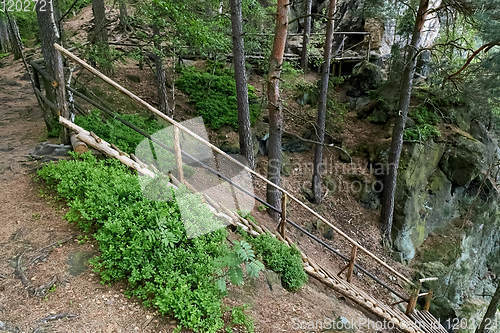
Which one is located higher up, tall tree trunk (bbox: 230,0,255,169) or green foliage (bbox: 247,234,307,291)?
tall tree trunk (bbox: 230,0,255,169)

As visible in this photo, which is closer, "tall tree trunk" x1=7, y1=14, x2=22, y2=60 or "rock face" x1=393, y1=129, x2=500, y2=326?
"tall tree trunk" x1=7, y1=14, x2=22, y2=60

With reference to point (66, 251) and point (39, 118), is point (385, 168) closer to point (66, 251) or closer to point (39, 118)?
point (66, 251)

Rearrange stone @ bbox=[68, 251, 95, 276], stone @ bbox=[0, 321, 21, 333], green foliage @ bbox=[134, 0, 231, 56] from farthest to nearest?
green foliage @ bbox=[134, 0, 231, 56], stone @ bbox=[68, 251, 95, 276], stone @ bbox=[0, 321, 21, 333]

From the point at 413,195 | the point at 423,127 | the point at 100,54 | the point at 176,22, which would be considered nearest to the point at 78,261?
the point at 100,54

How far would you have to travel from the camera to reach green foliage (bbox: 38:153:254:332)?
3.40 meters

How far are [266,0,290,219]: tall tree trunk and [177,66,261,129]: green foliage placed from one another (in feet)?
9.00

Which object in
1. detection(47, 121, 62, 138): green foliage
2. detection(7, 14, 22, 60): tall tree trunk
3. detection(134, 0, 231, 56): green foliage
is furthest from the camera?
detection(7, 14, 22, 60): tall tree trunk

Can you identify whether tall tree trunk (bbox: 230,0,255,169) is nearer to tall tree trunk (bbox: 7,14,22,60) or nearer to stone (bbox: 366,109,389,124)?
tall tree trunk (bbox: 7,14,22,60)

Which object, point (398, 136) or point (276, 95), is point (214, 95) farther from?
point (398, 136)

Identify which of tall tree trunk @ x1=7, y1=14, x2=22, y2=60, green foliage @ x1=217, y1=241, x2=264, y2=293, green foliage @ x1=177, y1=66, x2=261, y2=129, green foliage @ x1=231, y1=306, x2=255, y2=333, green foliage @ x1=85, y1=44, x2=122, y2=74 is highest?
tall tree trunk @ x1=7, y1=14, x2=22, y2=60

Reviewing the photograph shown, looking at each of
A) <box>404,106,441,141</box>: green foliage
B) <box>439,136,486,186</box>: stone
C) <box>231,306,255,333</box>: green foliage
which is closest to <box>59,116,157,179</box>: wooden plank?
<box>231,306,255,333</box>: green foliage

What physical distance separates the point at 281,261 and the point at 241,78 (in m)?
4.67

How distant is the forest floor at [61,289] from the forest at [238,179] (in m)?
0.02

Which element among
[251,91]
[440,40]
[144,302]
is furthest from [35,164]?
[440,40]
